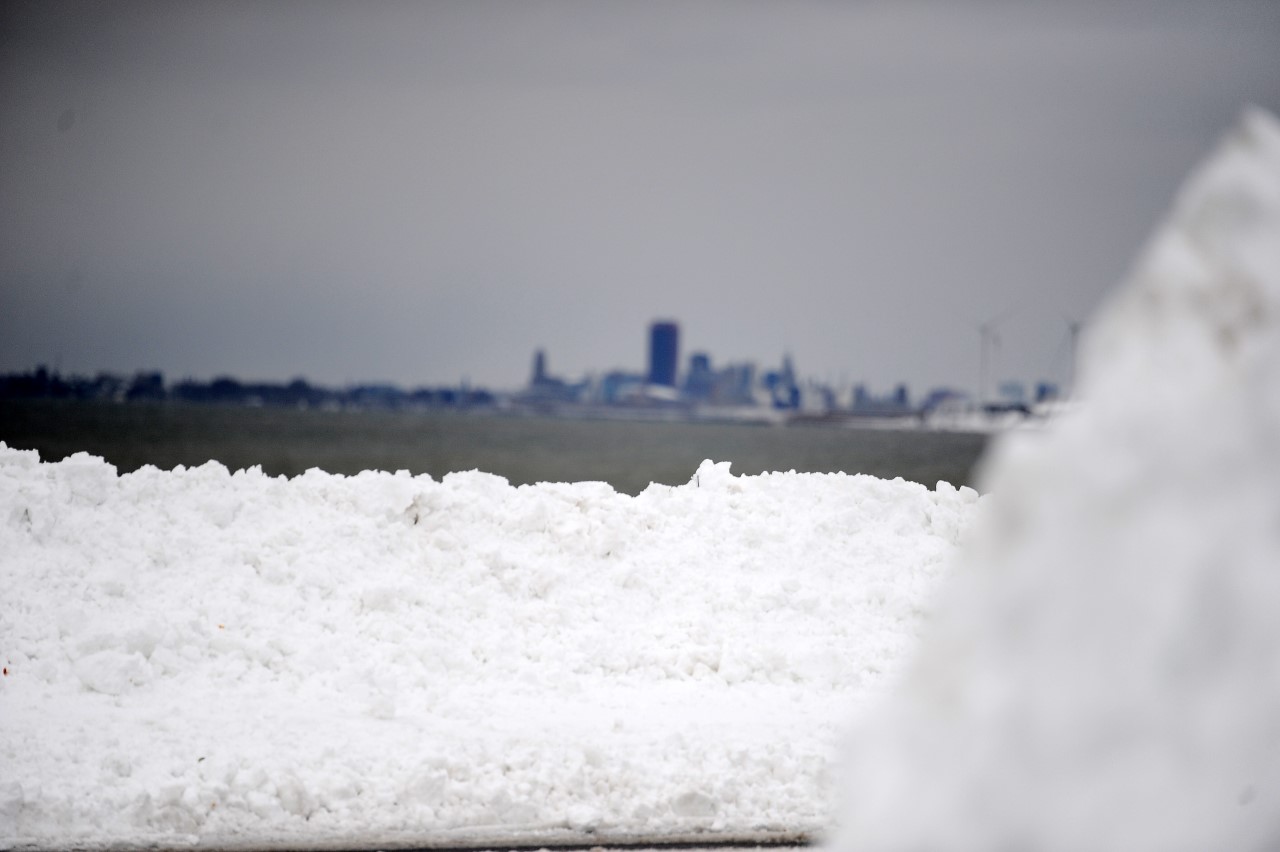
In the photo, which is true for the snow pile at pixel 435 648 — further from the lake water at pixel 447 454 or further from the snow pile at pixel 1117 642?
the lake water at pixel 447 454

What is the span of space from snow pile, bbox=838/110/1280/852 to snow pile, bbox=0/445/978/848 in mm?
5105

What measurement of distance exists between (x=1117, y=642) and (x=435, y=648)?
8656 mm

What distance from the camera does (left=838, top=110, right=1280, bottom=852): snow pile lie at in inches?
109

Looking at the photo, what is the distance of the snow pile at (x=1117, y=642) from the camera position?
2.77 meters

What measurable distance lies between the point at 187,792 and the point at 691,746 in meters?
3.30

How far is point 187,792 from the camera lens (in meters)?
7.84

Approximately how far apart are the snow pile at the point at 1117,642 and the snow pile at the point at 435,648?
A: 511 cm

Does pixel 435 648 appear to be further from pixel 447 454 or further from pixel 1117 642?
pixel 447 454

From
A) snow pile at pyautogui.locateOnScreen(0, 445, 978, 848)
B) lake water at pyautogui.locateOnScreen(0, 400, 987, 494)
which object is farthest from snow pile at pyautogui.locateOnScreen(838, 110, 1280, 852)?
lake water at pyautogui.locateOnScreen(0, 400, 987, 494)

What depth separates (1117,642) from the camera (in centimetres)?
282

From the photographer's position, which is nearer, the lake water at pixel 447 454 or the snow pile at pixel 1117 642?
the snow pile at pixel 1117 642

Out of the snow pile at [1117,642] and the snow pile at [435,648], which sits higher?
the snow pile at [1117,642]

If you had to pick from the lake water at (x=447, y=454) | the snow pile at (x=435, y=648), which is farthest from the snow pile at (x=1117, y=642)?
the lake water at (x=447, y=454)

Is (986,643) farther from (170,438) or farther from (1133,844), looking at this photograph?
(170,438)
